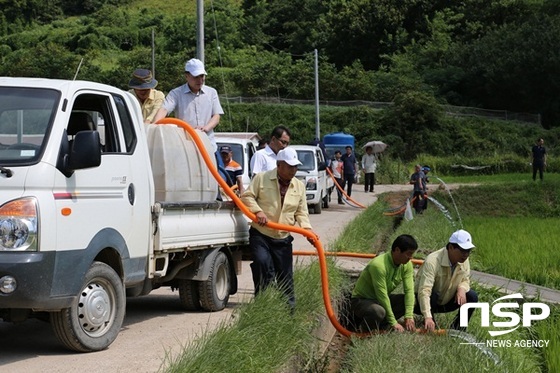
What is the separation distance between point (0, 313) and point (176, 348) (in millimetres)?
1521

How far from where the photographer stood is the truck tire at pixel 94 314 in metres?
8.55

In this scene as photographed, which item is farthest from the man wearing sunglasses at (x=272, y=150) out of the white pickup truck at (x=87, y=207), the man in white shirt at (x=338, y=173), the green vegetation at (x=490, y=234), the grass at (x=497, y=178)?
the grass at (x=497, y=178)

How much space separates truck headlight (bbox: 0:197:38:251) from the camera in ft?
26.2

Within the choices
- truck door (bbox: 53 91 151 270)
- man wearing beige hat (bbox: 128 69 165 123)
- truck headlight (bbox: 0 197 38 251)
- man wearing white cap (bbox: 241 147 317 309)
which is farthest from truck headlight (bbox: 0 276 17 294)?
man wearing beige hat (bbox: 128 69 165 123)

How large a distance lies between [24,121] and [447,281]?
499 cm

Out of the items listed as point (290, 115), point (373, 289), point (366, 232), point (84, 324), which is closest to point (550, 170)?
point (290, 115)

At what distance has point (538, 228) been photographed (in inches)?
990

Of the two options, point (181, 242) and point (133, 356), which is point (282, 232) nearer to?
point (181, 242)

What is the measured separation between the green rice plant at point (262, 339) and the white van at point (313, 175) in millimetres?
16507

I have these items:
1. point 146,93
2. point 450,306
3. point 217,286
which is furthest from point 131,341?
point 450,306

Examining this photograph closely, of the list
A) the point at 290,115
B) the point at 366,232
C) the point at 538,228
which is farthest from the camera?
the point at 290,115

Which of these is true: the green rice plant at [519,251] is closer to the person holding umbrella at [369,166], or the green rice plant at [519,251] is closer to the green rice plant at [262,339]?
the green rice plant at [262,339]

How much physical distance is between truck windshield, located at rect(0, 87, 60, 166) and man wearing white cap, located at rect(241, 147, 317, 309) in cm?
261

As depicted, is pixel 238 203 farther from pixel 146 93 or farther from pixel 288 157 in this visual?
pixel 146 93
